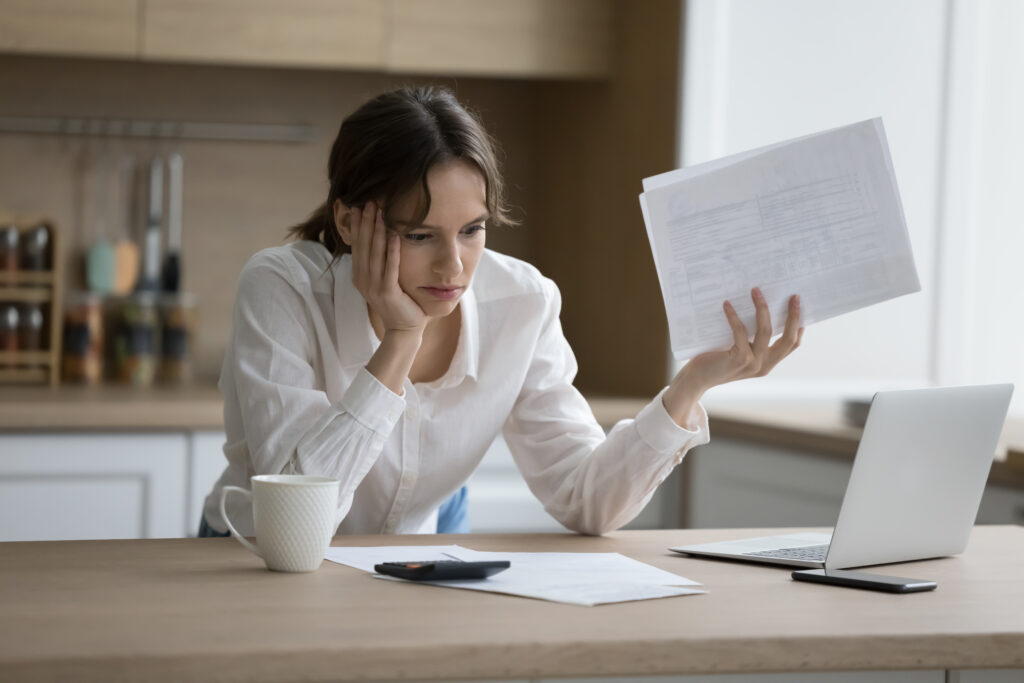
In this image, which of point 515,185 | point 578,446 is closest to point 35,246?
point 515,185

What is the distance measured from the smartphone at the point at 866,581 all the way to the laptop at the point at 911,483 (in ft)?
0.07

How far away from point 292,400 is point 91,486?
112 cm

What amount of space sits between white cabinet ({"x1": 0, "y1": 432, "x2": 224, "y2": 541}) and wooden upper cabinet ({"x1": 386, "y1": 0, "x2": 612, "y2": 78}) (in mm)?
964

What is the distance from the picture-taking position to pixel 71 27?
2582 millimetres

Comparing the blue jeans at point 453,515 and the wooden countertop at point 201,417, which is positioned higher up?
the wooden countertop at point 201,417

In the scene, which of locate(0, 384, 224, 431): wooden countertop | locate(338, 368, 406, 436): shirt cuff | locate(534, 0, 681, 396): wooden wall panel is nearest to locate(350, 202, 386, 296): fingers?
locate(338, 368, 406, 436): shirt cuff

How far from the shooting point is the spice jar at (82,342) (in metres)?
2.85

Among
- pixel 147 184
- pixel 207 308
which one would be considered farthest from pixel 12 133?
pixel 207 308

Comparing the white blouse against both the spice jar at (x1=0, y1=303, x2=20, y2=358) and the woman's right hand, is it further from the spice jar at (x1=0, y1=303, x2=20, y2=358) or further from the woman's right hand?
the spice jar at (x1=0, y1=303, x2=20, y2=358)

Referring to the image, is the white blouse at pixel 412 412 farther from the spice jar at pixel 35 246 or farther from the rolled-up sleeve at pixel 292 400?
the spice jar at pixel 35 246

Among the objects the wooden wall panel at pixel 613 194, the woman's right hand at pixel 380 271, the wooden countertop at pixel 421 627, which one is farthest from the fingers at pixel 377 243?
the wooden wall panel at pixel 613 194

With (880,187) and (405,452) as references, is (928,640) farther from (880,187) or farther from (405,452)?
(405,452)

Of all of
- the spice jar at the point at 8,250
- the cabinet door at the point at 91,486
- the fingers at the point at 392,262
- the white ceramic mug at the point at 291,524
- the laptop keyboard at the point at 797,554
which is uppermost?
the spice jar at the point at 8,250

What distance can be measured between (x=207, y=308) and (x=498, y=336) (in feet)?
5.21
